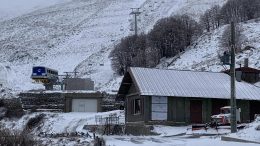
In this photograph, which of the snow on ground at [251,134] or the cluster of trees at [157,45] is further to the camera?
the cluster of trees at [157,45]

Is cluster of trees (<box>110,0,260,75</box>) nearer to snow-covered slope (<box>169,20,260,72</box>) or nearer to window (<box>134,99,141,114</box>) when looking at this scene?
snow-covered slope (<box>169,20,260,72</box>)

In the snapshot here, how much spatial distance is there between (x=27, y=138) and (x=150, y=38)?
5496 cm

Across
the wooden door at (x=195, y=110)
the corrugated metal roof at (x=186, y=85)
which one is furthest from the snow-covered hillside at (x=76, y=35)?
the wooden door at (x=195, y=110)

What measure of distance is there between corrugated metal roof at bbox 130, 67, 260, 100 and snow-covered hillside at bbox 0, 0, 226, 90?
25684 mm

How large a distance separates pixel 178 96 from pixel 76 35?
86934 millimetres

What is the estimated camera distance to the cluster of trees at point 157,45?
7538cm

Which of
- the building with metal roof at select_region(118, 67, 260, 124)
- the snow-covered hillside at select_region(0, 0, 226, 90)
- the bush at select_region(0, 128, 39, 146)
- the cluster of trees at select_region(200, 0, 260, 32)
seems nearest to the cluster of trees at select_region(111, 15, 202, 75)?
the snow-covered hillside at select_region(0, 0, 226, 90)

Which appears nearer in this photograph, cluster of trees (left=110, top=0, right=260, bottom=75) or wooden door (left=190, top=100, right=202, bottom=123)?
wooden door (left=190, top=100, right=202, bottom=123)

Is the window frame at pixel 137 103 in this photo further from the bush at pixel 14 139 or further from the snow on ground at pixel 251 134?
the bush at pixel 14 139

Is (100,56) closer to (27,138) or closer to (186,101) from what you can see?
(186,101)

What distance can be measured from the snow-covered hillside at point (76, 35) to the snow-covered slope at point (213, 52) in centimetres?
941

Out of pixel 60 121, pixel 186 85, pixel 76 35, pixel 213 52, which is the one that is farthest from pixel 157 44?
pixel 76 35

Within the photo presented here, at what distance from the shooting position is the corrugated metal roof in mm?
38625

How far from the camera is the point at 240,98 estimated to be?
3981cm
